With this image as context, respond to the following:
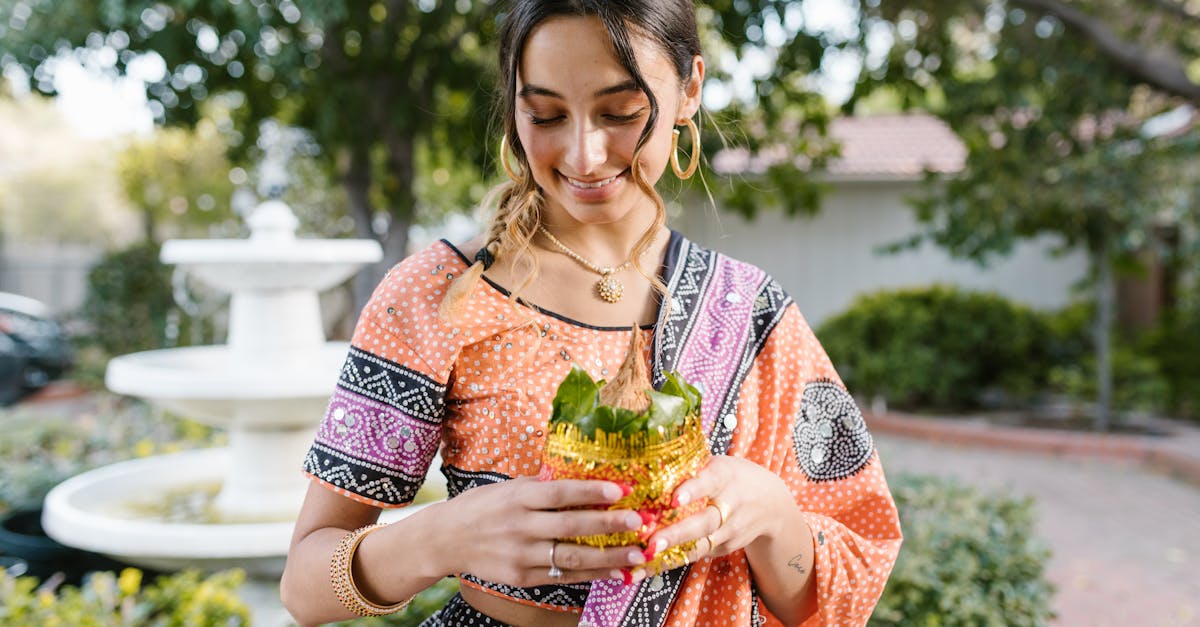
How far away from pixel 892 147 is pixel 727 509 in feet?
54.0

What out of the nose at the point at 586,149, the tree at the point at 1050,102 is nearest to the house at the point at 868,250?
the tree at the point at 1050,102

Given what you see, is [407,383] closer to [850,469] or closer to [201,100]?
[850,469]

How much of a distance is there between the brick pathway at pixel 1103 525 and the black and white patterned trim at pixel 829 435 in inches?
123

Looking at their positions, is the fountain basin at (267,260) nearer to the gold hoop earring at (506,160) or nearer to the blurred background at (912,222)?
the blurred background at (912,222)

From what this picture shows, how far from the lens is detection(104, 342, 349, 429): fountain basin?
15.3 feet

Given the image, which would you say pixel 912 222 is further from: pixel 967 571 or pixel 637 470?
pixel 637 470

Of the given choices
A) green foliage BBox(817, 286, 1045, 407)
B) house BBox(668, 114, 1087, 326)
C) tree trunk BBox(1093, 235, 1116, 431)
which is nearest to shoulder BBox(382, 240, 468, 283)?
tree trunk BBox(1093, 235, 1116, 431)

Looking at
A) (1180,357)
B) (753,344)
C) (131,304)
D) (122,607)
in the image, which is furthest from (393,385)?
(131,304)

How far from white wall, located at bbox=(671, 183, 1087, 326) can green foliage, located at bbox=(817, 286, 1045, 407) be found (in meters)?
3.34

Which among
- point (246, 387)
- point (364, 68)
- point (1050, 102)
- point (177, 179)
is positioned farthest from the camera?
point (177, 179)

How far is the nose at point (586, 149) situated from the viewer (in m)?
1.41

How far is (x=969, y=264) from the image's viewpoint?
15547mm

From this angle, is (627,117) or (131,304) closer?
(627,117)

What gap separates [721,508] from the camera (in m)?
1.24
